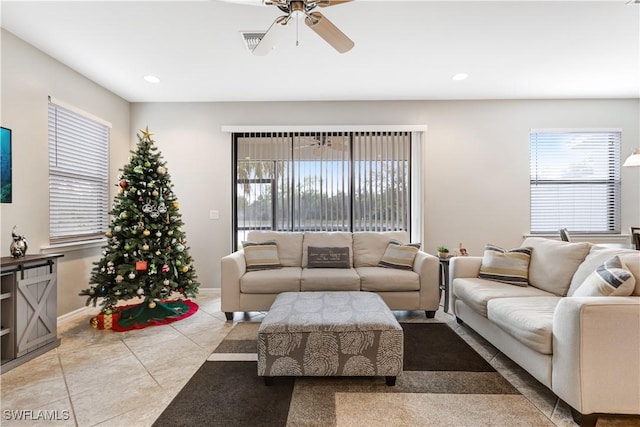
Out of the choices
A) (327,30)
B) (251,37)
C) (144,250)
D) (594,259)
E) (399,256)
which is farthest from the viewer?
(399,256)

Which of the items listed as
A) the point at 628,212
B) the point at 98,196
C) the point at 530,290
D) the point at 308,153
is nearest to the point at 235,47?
the point at 308,153

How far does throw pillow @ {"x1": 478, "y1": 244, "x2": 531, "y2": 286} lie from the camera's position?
281 cm

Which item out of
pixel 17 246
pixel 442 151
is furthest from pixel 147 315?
pixel 442 151

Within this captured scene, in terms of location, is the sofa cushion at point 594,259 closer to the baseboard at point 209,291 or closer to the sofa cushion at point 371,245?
the sofa cushion at point 371,245

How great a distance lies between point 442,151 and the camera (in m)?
4.35

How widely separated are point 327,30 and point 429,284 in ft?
8.39

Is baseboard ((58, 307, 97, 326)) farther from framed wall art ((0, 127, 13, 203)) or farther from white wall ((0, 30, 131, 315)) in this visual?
framed wall art ((0, 127, 13, 203))

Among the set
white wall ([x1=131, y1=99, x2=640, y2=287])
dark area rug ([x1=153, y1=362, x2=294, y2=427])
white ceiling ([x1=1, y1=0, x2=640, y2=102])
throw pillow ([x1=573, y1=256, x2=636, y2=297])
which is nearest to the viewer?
dark area rug ([x1=153, y1=362, x2=294, y2=427])

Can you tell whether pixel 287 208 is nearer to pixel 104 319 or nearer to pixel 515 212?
pixel 104 319

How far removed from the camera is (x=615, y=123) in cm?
430

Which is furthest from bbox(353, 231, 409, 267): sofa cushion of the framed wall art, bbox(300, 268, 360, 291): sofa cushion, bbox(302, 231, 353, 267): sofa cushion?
the framed wall art

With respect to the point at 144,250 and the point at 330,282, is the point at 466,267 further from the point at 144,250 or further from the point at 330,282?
the point at 144,250

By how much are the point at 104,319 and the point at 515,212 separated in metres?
5.14

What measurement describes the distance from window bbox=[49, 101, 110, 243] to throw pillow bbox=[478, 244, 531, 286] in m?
4.31
